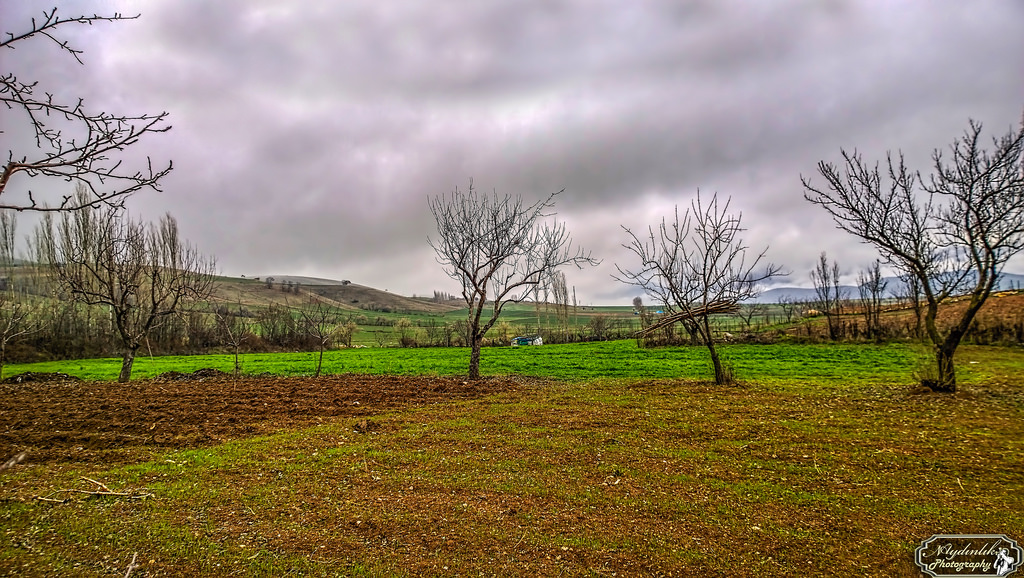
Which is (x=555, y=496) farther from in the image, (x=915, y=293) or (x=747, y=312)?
(x=747, y=312)

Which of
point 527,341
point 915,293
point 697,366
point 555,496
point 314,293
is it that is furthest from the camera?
point 314,293

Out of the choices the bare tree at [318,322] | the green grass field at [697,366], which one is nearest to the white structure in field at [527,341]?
the green grass field at [697,366]

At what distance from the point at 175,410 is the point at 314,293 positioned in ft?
301

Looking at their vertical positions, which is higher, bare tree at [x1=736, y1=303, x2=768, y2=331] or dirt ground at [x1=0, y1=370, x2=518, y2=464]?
Answer: bare tree at [x1=736, y1=303, x2=768, y2=331]

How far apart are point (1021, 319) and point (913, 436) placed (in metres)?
28.8

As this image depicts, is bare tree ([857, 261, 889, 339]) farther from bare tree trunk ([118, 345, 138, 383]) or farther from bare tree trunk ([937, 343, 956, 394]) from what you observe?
bare tree trunk ([118, 345, 138, 383])

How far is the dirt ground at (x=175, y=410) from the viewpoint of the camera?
8.08 metres

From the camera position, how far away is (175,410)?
10.9 meters

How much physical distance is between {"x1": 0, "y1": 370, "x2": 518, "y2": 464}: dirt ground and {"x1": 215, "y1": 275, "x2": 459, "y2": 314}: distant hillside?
205ft

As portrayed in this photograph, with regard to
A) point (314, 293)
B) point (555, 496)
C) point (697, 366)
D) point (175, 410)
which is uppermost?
point (314, 293)

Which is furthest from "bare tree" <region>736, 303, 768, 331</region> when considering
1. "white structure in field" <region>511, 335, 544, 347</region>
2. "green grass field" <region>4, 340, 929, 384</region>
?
"white structure in field" <region>511, 335, 544, 347</region>

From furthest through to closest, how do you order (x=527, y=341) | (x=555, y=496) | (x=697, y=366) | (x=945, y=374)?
(x=527, y=341)
(x=697, y=366)
(x=945, y=374)
(x=555, y=496)

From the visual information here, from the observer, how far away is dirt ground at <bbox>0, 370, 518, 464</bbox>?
8078mm

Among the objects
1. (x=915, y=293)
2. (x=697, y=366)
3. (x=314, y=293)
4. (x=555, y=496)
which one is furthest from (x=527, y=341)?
(x=314, y=293)
